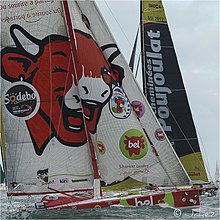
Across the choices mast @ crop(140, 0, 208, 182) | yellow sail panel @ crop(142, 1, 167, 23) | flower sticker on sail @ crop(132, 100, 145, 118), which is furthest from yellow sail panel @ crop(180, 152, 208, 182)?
flower sticker on sail @ crop(132, 100, 145, 118)

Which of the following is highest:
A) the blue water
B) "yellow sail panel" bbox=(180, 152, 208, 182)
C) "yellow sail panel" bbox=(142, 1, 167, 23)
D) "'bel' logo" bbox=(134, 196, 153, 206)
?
"yellow sail panel" bbox=(142, 1, 167, 23)

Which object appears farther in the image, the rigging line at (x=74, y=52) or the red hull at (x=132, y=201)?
the rigging line at (x=74, y=52)

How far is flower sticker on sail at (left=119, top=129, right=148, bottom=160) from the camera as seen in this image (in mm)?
21031

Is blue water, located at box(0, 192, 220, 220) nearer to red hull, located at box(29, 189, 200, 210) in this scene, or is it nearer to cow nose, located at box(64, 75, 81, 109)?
red hull, located at box(29, 189, 200, 210)

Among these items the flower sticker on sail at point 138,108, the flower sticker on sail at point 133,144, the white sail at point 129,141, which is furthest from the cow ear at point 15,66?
the flower sticker on sail at point 133,144

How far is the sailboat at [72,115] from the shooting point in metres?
21.1

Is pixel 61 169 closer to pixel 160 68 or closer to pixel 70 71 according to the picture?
pixel 70 71

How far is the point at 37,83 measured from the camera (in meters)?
21.7

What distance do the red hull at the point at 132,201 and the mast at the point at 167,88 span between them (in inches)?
319

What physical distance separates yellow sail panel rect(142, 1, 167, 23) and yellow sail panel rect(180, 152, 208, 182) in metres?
5.62

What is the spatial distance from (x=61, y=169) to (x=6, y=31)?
14.5 ft

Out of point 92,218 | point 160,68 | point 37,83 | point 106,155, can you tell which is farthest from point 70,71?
point 160,68

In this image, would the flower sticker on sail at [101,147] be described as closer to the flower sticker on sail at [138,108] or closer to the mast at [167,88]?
the flower sticker on sail at [138,108]

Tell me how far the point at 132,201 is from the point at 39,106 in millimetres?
3996
